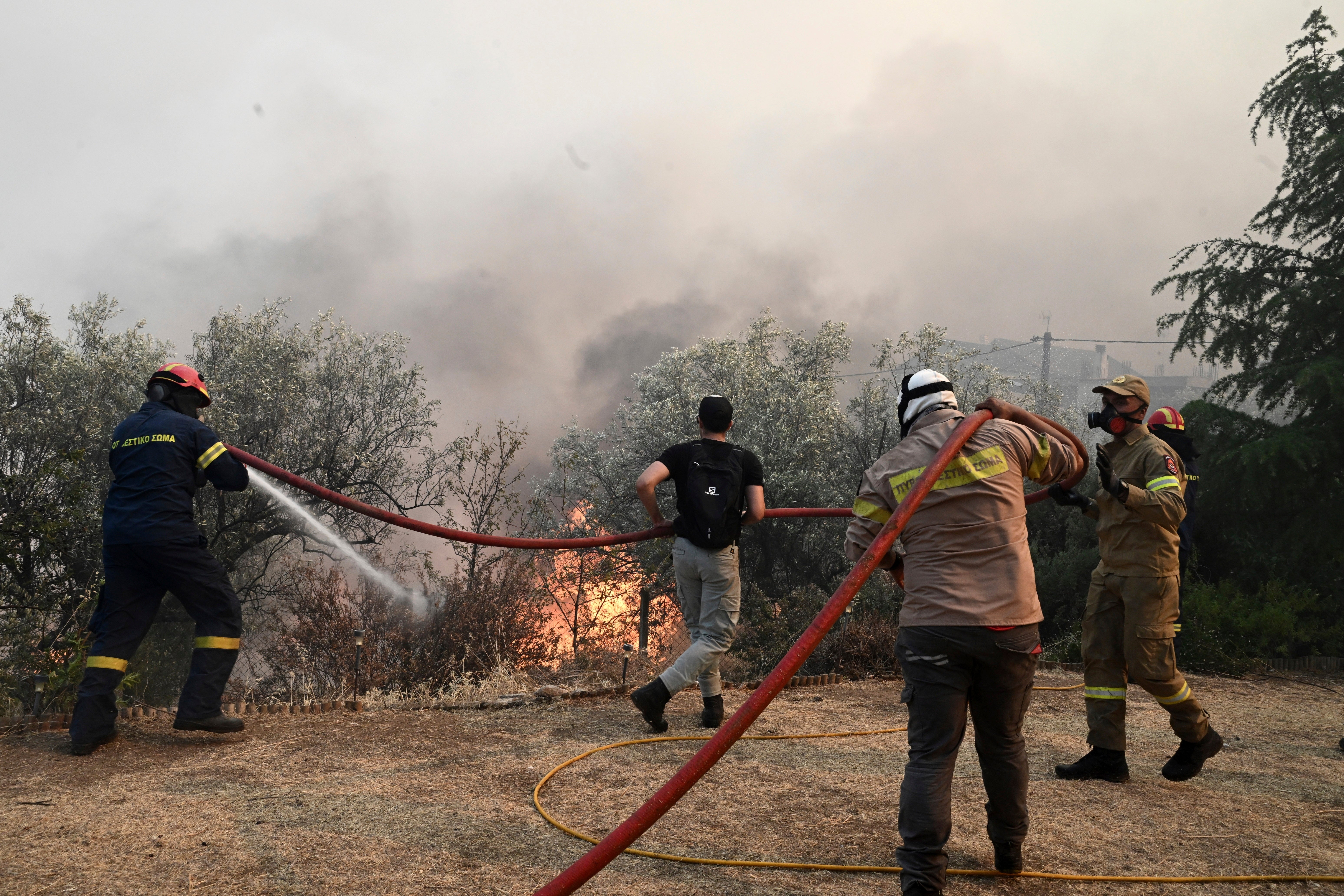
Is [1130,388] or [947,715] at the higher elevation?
[1130,388]

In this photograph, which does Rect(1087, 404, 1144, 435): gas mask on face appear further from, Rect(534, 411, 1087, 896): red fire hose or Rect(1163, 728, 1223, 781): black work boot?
Rect(1163, 728, 1223, 781): black work boot

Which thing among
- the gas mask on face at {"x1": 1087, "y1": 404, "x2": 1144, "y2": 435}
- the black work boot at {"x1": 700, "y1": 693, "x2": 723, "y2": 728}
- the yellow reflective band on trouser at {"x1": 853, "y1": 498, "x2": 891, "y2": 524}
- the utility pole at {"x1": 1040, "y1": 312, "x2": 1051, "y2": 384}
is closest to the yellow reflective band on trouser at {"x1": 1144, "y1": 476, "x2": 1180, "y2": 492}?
the gas mask on face at {"x1": 1087, "y1": 404, "x2": 1144, "y2": 435}

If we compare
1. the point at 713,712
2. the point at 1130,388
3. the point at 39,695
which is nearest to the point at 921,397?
the point at 1130,388

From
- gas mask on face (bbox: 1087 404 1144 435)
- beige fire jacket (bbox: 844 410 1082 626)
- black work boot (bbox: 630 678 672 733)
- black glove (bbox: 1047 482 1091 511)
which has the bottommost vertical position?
black work boot (bbox: 630 678 672 733)

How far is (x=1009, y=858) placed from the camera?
3.04 m

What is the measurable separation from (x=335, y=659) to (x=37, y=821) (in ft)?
17.6

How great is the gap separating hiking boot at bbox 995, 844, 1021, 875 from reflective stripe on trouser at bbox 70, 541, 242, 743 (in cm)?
368

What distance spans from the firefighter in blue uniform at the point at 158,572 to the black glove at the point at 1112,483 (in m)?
4.22

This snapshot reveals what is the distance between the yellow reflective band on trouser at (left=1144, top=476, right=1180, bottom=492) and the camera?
13.3ft

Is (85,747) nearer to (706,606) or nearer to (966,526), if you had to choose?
(706,606)

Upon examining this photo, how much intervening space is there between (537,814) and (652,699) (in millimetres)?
1325

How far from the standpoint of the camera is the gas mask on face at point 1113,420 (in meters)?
4.34

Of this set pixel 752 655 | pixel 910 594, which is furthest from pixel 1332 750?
pixel 752 655

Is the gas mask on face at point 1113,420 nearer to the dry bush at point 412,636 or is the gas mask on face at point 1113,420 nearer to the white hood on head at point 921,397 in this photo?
the white hood on head at point 921,397
